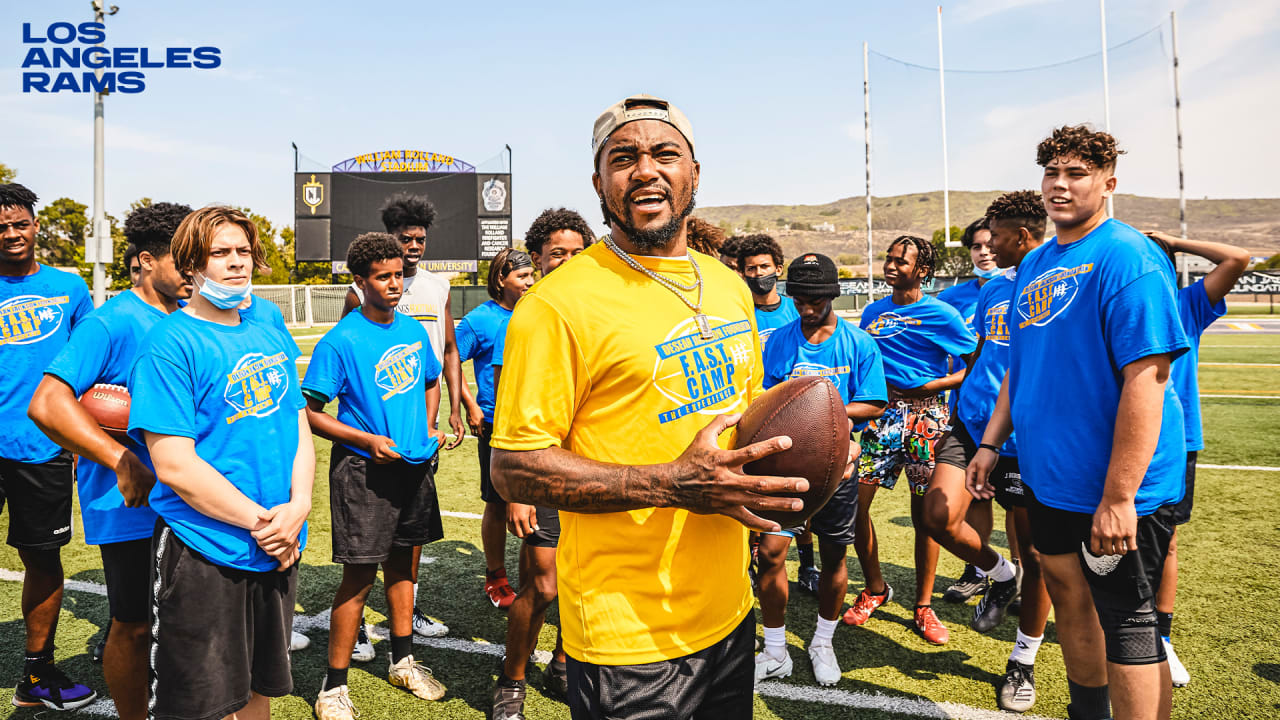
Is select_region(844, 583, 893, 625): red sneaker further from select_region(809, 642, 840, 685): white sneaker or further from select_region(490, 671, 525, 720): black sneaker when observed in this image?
select_region(490, 671, 525, 720): black sneaker

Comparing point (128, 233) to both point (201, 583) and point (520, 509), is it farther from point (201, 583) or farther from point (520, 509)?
point (520, 509)

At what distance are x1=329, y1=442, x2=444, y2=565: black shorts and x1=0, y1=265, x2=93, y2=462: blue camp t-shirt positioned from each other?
1.55m

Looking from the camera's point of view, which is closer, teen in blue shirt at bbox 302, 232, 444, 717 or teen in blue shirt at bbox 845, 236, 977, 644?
teen in blue shirt at bbox 302, 232, 444, 717

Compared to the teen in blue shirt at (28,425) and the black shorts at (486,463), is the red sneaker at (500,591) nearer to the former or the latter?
the black shorts at (486,463)

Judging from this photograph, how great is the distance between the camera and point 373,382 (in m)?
3.83

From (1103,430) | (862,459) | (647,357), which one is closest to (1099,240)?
(1103,430)

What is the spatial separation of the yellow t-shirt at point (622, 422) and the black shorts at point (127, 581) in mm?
2116

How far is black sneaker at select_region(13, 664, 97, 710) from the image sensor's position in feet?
12.0

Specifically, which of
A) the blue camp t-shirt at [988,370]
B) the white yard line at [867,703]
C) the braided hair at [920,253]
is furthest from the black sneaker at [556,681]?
the braided hair at [920,253]

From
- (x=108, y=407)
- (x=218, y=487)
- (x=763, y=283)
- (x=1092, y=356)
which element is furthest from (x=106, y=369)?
(x=763, y=283)

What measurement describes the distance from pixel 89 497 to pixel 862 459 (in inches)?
153

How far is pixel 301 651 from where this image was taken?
4289 mm

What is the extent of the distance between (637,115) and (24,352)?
148 inches

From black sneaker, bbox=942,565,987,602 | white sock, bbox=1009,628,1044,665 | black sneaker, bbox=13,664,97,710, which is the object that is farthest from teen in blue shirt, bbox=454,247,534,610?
white sock, bbox=1009,628,1044,665
